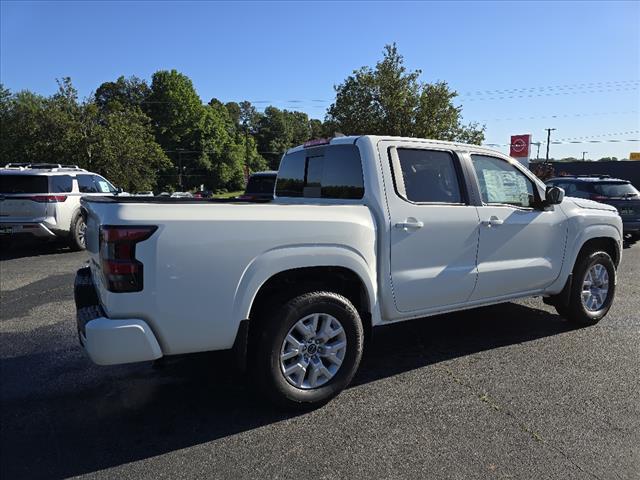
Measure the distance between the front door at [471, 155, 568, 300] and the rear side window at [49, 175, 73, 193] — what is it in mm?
9462

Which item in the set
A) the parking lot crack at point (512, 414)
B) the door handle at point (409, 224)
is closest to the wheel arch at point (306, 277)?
the door handle at point (409, 224)

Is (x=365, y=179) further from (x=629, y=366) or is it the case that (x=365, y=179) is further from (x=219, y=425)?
(x=629, y=366)

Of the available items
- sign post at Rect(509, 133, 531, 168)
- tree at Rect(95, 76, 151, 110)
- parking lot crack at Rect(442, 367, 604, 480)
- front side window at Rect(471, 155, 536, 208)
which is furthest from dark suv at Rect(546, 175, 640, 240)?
tree at Rect(95, 76, 151, 110)

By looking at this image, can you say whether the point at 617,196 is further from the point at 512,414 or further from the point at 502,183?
the point at 512,414

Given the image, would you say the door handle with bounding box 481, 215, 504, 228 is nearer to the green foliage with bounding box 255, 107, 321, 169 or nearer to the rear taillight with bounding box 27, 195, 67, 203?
the rear taillight with bounding box 27, 195, 67, 203

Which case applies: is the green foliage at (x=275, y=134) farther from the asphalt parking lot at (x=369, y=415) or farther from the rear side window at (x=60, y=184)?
the asphalt parking lot at (x=369, y=415)

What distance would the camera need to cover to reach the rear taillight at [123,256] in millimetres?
2809

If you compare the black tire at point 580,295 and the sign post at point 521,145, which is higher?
the sign post at point 521,145

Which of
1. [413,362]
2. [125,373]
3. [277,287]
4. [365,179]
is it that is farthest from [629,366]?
[125,373]

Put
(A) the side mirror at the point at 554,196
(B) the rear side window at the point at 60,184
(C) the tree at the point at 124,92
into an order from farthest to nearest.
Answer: (C) the tree at the point at 124,92, (B) the rear side window at the point at 60,184, (A) the side mirror at the point at 554,196

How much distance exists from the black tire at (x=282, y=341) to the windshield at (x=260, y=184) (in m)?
6.88

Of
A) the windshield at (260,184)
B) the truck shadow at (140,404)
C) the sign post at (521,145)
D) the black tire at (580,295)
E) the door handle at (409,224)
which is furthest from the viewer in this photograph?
the sign post at (521,145)

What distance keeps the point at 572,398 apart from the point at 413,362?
1.28 meters

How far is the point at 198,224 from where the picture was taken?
2957 mm
